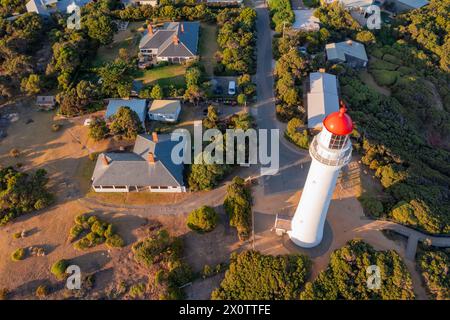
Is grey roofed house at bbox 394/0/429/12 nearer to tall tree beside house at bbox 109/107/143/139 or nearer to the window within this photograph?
tall tree beside house at bbox 109/107/143/139

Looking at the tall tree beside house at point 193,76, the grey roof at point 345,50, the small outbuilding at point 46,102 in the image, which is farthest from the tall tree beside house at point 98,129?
the grey roof at point 345,50

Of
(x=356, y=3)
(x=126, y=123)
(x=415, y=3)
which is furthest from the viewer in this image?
(x=415, y=3)

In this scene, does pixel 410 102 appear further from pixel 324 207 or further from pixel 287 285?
pixel 287 285

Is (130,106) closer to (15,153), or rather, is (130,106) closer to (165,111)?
(165,111)

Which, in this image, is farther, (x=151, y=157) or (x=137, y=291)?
(x=151, y=157)

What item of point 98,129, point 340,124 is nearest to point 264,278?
point 340,124

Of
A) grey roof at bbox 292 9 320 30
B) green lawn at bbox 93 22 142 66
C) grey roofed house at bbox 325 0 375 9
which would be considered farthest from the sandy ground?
grey roofed house at bbox 325 0 375 9

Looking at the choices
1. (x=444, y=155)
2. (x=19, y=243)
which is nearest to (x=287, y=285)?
(x=19, y=243)
